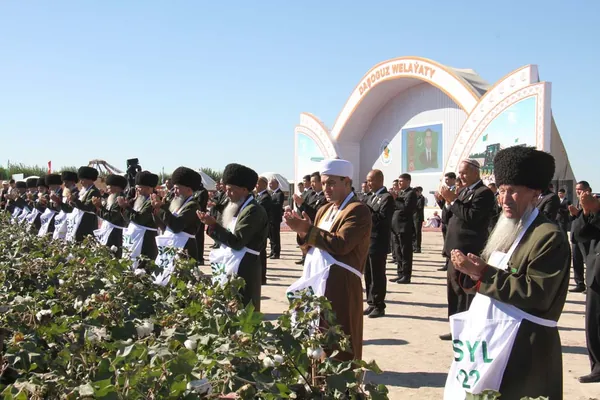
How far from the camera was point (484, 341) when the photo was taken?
2.82m

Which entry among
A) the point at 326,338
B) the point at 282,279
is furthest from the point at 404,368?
the point at 282,279

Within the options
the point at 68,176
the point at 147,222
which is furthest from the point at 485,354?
the point at 68,176

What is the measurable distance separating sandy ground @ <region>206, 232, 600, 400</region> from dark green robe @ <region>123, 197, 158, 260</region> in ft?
5.39

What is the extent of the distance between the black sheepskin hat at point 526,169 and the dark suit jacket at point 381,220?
4917 millimetres

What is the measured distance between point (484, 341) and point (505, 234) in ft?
1.92

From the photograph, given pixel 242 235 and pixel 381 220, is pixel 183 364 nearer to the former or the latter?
pixel 242 235

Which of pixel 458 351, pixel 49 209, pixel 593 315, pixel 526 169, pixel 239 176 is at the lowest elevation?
pixel 593 315

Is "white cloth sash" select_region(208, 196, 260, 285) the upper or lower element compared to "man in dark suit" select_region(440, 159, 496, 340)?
lower

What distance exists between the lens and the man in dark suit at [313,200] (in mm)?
10625

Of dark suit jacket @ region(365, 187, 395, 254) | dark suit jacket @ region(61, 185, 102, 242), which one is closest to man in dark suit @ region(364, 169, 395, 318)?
dark suit jacket @ region(365, 187, 395, 254)

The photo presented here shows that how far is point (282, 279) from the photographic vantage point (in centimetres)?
1074

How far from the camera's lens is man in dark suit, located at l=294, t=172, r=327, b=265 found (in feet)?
34.9

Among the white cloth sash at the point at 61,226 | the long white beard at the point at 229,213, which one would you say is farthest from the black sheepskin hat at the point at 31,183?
the long white beard at the point at 229,213

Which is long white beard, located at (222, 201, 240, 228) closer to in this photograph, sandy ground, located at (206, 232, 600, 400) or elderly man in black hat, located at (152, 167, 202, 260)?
elderly man in black hat, located at (152, 167, 202, 260)
